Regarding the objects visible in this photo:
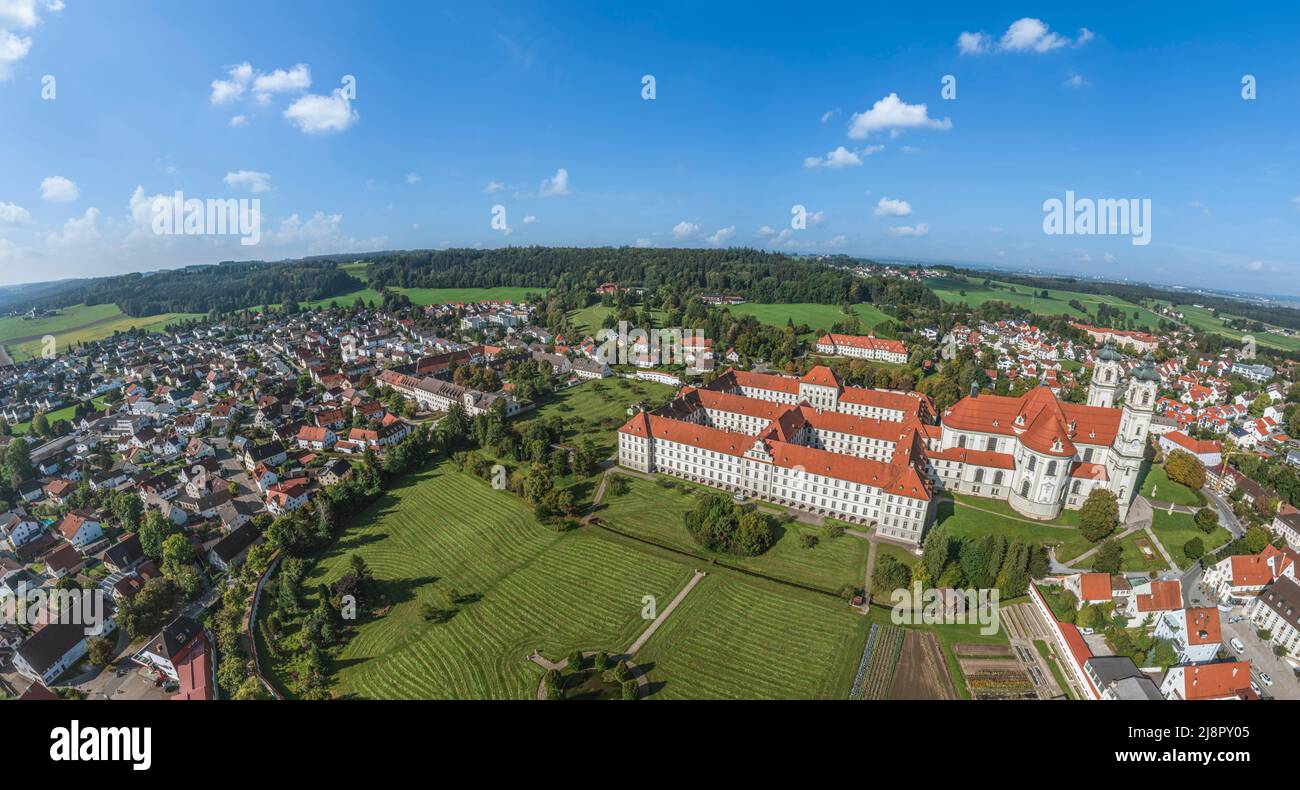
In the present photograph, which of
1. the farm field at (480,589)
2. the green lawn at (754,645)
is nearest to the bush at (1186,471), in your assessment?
the green lawn at (754,645)

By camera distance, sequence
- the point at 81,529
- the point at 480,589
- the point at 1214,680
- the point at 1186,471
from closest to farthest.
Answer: the point at 1214,680
the point at 480,589
the point at 81,529
the point at 1186,471

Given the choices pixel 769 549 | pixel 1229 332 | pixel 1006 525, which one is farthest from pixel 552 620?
pixel 1229 332

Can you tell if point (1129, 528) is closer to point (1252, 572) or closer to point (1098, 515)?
point (1098, 515)

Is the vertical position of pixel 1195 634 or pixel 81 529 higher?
pixel 81 529

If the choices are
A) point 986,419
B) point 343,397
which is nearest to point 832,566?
point 986,419

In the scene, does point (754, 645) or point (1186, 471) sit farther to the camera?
point (1186, 471)

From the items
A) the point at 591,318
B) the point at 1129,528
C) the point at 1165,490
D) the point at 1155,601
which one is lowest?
the point at 1155,601
